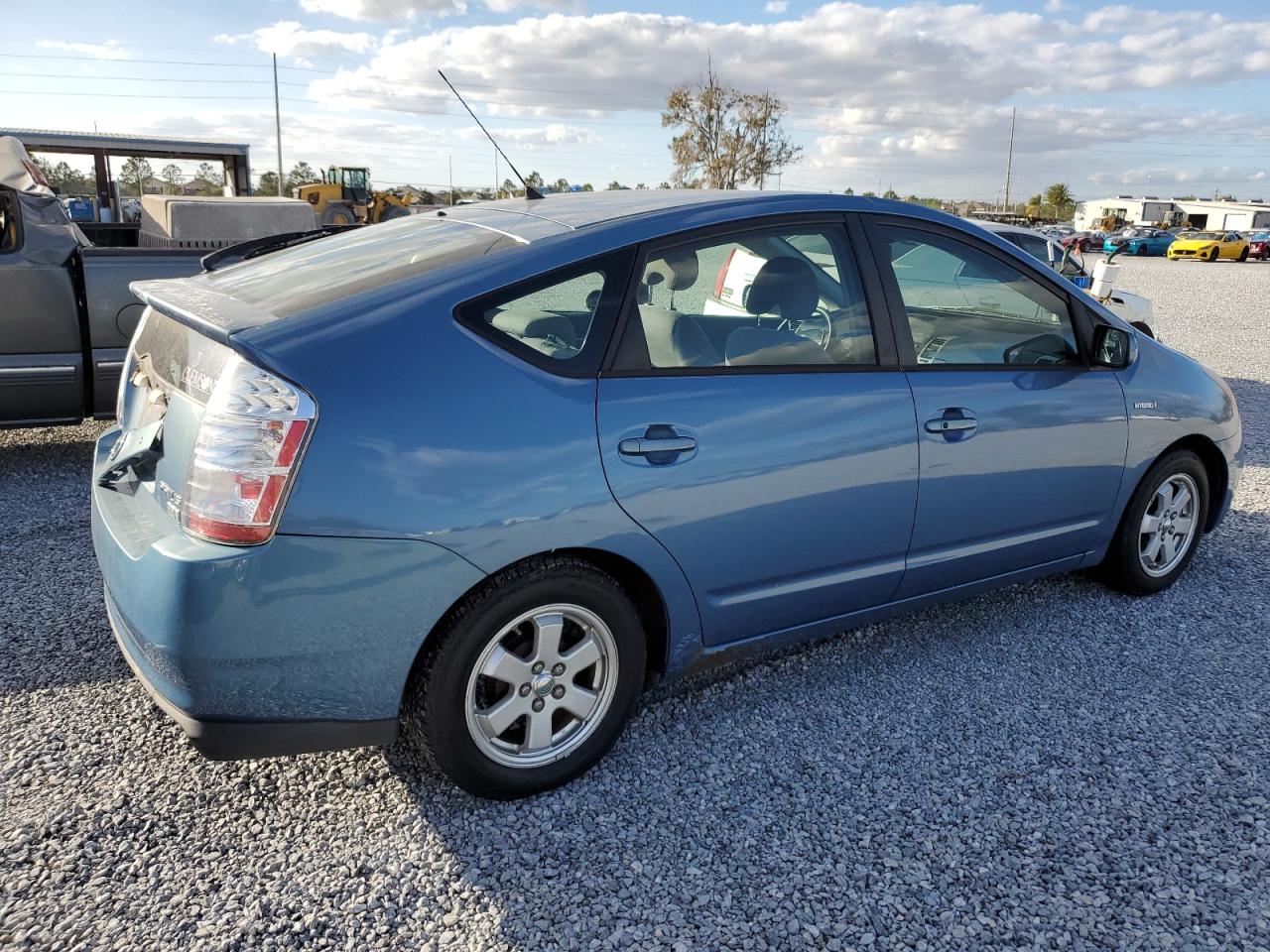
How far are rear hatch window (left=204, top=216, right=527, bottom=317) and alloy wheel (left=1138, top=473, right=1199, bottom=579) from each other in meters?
3.06

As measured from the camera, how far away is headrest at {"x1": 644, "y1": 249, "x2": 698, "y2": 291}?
285cm

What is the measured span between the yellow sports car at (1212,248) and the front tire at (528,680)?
153ft

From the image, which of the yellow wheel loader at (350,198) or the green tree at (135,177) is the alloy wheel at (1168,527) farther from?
the green tree at (135,177)

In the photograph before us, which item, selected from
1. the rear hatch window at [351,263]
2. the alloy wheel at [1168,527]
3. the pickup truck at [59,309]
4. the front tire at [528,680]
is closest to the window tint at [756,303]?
the rear hatch window at [351,263]

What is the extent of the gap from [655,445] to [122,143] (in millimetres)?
12061

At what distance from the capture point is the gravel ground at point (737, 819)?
2334 millimetres

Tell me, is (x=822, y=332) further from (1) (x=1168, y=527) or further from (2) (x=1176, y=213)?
(2) (x=1176, y=213)

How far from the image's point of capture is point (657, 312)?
286 cm

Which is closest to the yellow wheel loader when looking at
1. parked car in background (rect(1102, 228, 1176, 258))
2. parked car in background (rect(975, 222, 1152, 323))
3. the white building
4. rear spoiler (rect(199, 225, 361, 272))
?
parked car in background (rect(975, 222, 1152, 323))

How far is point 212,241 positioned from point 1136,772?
26.2 feet

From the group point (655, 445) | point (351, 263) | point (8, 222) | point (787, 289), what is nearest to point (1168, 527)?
point (787, 289)

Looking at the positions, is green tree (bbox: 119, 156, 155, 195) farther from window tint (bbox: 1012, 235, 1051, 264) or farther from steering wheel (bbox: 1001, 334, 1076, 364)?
steering wheel (bbox: 1001, 334, 1076, 364)

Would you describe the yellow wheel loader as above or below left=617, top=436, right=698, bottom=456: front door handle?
above

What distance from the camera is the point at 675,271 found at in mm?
2939
